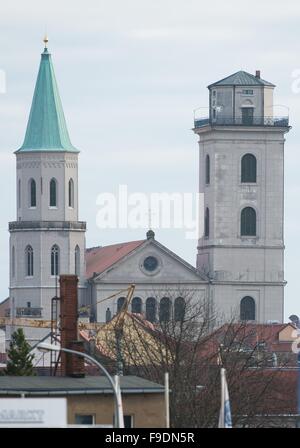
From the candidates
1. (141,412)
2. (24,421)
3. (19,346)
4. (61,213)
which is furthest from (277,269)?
(24,421)

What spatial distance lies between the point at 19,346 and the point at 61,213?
7844 cm

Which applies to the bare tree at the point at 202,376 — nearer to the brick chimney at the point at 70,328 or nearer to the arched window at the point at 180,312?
the arched window at the point at 180,312

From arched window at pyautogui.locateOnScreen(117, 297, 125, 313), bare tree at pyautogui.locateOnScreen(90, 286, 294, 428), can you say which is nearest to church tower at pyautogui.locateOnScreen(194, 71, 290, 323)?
arched window at pyautogui.locateOnScreen(117, 297, 125, 313)

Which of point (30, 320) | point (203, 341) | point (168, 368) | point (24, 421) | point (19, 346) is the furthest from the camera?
point (30, 320)

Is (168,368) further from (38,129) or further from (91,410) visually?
(38,129)

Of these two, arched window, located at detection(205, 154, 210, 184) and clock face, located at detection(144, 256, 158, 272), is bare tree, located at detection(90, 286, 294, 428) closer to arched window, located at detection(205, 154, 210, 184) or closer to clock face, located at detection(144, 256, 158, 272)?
clock face, located at detection(144, 256, 158, 272)

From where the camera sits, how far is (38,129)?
171375 mm

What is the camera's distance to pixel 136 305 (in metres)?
171

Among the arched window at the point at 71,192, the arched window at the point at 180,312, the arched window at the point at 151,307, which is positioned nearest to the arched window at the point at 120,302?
the arched window at the point at 151,307

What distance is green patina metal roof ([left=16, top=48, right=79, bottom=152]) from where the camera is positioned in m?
170

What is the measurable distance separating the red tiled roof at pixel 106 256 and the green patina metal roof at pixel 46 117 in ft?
26.0

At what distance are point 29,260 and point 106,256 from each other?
25.5 feet

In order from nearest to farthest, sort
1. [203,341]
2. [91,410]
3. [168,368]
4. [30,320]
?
[91,410], [168,368], [203,341], [30,320]

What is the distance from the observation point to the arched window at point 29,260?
172750 millimetres
